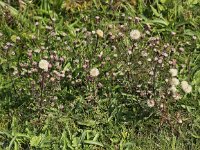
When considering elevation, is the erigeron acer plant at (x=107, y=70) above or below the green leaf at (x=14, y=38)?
below

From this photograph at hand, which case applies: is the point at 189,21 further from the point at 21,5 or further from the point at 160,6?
the point at 21,5

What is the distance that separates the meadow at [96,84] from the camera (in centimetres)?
395

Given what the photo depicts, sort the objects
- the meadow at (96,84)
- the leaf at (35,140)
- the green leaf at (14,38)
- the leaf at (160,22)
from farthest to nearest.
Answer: the leaf at (160,22) < the green leaf at (14,38) < the meadow at (96,84) < the leaf at (35,140)

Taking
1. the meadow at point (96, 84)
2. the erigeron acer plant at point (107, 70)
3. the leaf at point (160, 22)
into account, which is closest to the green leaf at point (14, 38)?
the meadow at point (96, 84)

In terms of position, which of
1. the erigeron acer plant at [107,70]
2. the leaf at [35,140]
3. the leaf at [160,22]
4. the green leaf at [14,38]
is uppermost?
the leaf at [160,22]

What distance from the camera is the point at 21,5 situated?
4977 mm

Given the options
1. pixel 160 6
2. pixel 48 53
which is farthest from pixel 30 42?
pixel 160 6

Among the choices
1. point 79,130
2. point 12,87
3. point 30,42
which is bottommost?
point 79,130

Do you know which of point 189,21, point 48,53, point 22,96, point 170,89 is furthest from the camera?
point 189,21

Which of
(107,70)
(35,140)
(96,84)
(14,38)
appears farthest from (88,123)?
(14,38)

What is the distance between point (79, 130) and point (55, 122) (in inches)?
8.0

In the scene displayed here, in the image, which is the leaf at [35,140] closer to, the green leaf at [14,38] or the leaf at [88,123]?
the leaf at [88,123]

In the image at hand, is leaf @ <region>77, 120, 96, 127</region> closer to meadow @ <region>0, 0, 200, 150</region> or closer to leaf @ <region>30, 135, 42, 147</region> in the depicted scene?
meadow @ <region>0, 0, 200, 150</region>

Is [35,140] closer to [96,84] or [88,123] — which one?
[88,123]
